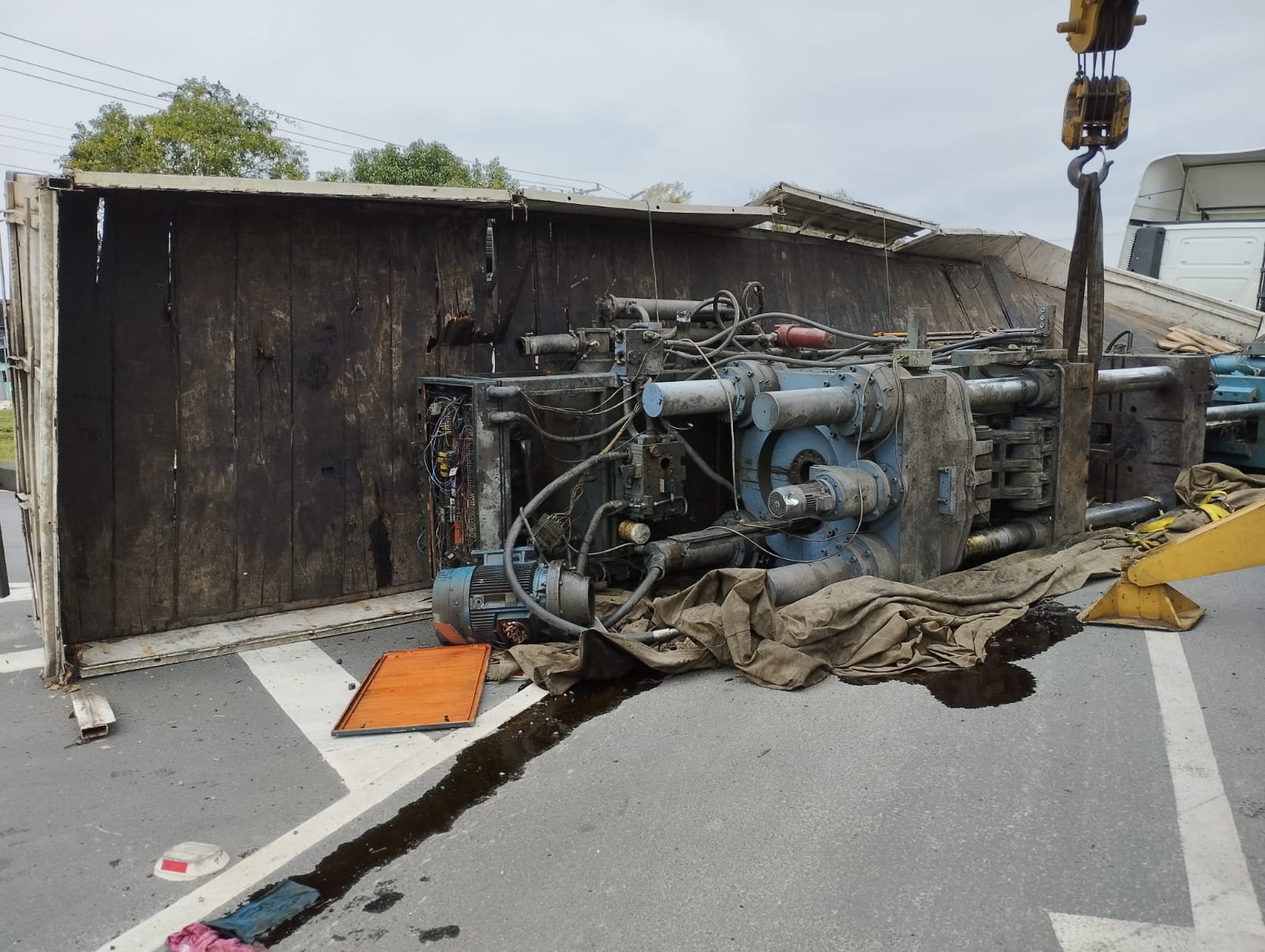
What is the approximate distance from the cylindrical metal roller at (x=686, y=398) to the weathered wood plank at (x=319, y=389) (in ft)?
6.81

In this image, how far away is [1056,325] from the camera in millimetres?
12875

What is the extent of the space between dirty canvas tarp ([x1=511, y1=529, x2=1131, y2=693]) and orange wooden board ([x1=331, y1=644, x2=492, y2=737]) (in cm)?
30

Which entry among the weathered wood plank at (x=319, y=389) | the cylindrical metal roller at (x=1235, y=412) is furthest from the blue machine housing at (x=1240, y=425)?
the weathered wood plank at (x=319, y=389)

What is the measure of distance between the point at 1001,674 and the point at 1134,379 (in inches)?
158

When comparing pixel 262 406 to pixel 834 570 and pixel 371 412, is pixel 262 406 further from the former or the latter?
pixel 834 570

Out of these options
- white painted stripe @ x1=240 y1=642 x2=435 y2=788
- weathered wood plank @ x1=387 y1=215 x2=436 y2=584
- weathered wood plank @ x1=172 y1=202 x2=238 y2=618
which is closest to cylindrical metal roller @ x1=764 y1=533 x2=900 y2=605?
white painted stripe @ x1=240 y1=642 x2=435 y2=788

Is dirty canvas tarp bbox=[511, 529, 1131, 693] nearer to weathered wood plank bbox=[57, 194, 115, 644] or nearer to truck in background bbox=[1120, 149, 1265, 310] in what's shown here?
weathered wood plank bbox=[57, 194, 115, 644]

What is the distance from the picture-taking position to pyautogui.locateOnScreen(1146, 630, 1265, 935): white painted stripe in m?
2.72

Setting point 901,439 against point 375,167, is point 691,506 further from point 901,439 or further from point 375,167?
point 375,167

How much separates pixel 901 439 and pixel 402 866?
3695 millimetres

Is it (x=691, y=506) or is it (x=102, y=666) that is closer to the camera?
(x=102, y=666)

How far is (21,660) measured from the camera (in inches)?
203

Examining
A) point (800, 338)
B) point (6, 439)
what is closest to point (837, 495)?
point (800, 338)

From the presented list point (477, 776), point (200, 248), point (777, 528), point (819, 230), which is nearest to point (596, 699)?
point (477, 776)
